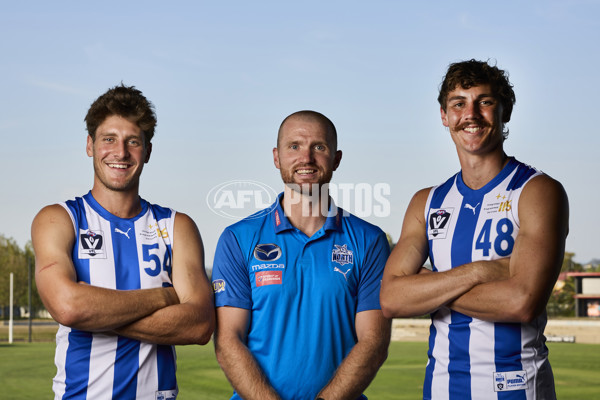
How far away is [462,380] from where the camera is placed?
372 centimetres

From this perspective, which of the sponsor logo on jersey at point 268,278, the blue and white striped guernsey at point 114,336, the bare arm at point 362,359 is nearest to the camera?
the bare arm at point 362,359

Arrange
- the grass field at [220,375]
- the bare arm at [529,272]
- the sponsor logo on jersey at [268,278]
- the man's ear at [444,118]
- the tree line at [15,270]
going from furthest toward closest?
1. the tree line at [15,270]
2. the grass field at [220,375]
3. the man's ear at [444,118]
4. the sponsor logo on jersey at [268,278]
5. the bare arm at [529,272]

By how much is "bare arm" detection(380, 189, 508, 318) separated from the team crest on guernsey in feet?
5.53

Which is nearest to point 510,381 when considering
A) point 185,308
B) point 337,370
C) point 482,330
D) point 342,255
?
point 482,330

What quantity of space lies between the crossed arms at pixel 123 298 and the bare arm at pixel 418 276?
3.55 feet

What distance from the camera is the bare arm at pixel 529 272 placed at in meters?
3.59

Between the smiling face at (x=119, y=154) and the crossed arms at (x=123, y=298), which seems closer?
the crossed arms at (x=123, y=298)

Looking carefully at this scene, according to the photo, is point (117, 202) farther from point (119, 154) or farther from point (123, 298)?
point (123, 298)

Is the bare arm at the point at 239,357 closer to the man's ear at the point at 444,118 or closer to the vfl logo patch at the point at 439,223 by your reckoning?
the vfl logo patch at the point at 439,223

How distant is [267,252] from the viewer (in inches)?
162

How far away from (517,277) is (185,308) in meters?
1.85

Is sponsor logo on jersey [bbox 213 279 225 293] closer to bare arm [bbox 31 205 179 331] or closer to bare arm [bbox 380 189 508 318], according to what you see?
bare arm [bbox 31 205 179 331]

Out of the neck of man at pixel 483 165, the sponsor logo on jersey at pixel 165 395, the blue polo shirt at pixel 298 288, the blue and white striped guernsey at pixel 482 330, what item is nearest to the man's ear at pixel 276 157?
the blue polo shirt at pixel 298 288

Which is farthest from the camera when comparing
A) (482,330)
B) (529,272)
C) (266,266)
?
(266,266)
